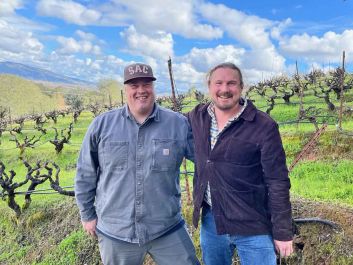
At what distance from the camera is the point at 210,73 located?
151 inches

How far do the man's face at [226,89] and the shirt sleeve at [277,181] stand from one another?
1.44ft

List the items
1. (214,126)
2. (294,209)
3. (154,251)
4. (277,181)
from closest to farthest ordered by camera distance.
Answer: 1. (277,181)
2. (214,126)
3. (154,251)
4. (294,209)

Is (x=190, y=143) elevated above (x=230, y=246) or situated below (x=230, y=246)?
above

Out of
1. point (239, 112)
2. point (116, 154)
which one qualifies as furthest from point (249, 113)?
point (116, 154)

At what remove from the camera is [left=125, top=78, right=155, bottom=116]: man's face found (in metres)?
4.10

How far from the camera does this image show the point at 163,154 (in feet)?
13.5

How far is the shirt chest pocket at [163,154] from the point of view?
13.5ft

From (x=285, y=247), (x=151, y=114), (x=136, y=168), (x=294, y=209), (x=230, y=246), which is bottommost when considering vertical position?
(x=294, y=209)

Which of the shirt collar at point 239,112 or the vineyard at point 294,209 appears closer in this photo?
the shirt collar at point 239,112

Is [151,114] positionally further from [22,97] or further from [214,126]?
[22,97]

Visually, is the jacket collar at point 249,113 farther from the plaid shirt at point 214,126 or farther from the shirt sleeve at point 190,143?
the shirt sleeve at point 190,143

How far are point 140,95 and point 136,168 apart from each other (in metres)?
0.77

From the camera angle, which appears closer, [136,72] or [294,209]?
[136,72]

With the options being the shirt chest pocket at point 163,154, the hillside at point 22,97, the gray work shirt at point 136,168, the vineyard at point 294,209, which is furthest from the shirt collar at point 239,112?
the hillside at point 22,97
